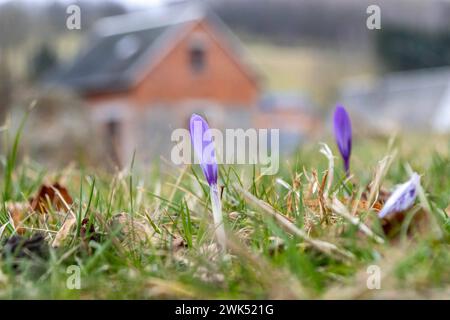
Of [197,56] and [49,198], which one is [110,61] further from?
[49,198]

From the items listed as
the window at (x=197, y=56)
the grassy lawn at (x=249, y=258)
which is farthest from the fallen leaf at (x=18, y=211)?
the window at (x=197, y=56)

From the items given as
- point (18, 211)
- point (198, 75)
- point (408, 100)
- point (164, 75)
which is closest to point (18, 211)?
point (18, 211)

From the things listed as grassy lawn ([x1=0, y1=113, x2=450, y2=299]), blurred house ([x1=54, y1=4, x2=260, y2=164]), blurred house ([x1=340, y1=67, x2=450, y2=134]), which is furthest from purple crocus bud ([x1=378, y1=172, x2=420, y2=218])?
blurred house ([x1=340, y1=67, x2=450, y2=134])

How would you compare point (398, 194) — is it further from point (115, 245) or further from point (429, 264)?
point (115, 245)

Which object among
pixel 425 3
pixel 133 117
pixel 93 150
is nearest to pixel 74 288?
pixel 93 150

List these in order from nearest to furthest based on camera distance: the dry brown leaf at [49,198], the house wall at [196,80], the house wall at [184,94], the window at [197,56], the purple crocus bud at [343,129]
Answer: the purple crocus bud at [343,129], the dry brown leaf at [49,198], the house wall at [184,94], the house wall at [196,80], the window at [197,56]

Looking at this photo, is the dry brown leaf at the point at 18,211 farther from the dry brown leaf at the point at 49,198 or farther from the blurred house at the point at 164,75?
the blurred house at the point at 164,75

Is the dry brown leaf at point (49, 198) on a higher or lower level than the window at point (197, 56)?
lower

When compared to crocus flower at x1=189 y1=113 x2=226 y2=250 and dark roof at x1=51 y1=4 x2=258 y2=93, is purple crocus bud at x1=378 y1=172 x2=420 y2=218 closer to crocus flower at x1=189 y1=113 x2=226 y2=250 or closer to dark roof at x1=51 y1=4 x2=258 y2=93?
crocus flower at x1=189 y1=113 x2=226 y2=250
